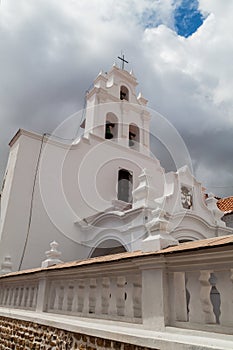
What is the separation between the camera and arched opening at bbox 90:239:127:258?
9586mm

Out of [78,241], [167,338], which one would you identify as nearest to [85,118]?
[78,241]

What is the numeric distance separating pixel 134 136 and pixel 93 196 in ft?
16.1

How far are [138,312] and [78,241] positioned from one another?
755cm

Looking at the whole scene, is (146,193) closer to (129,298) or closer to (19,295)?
(19,295)

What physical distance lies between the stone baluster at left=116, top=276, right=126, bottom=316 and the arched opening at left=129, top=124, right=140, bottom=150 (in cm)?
1152

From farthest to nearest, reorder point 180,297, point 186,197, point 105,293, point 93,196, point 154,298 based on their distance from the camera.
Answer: point 93,196 → point 186,197 → point 105,293 → point 154,298 → point 180,297

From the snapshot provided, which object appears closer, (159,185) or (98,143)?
(98,143)

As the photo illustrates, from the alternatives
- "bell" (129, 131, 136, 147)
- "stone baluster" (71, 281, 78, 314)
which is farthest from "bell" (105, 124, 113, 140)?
"stone baluster" (71, 281, 78, 314)

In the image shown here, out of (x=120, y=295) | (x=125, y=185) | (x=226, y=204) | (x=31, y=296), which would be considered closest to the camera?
(x=120, y=295)

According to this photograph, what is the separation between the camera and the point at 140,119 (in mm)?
15469

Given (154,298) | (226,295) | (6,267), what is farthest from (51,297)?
(6,267)

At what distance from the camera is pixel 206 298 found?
2670 millimetres

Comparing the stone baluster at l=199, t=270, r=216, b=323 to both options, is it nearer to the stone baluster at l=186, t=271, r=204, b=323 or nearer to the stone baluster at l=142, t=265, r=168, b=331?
the stone baluster at l=186, t=271, r=204, b=323

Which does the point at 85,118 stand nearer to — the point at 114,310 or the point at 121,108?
the point at 121,108
